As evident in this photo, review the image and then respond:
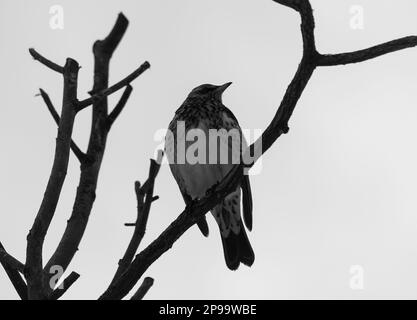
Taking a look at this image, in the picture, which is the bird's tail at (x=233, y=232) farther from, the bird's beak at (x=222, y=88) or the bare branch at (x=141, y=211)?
the bare branch at (x=141, y=211)

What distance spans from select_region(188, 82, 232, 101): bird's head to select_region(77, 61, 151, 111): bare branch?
5.13m

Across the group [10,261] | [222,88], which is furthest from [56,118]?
[222,88]

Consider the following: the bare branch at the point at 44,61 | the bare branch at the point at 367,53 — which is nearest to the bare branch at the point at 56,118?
the bare branch at the point at 44,61

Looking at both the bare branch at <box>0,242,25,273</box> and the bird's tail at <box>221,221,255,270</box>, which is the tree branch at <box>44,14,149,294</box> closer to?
the bare branch at <box>0,242,25,273</box>

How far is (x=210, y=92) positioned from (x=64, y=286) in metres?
5.49

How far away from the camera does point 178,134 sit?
8102 millimetres

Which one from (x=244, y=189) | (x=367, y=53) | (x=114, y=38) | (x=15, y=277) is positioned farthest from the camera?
(x=244, y=189)

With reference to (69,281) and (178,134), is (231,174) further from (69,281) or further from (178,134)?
(178,134)

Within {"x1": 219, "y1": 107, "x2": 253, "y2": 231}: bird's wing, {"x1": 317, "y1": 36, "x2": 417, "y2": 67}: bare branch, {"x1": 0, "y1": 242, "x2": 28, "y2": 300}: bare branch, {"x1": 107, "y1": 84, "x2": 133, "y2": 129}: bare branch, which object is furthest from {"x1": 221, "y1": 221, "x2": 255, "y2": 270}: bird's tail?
{"x1": 107, "y1": 84, "x2": 133, "y2": 129}: bare branch

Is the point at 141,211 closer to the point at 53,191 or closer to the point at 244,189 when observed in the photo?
Result: the point at 53,191

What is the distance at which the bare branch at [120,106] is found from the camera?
11.8 feet

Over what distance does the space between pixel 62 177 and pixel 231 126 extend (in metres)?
4.59

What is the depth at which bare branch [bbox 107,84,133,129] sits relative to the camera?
3.61m

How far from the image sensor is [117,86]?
3592mm
